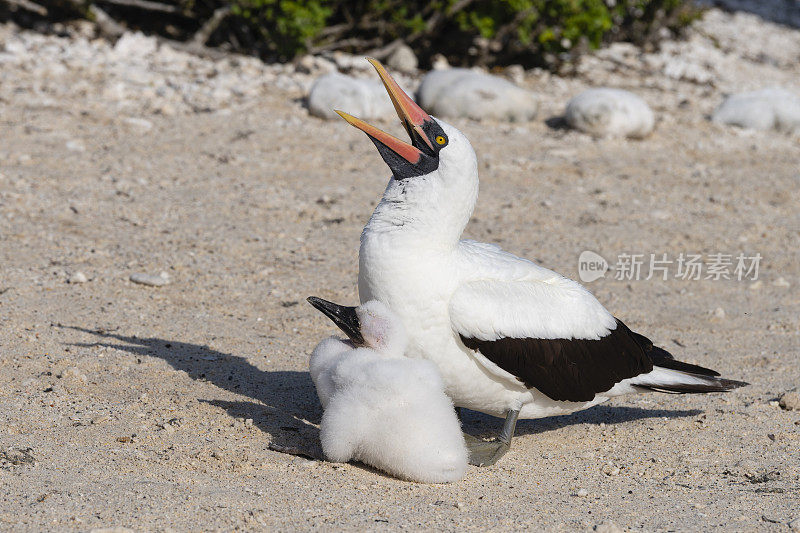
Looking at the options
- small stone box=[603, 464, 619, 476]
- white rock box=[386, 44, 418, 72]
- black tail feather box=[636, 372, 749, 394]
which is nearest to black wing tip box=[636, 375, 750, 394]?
black tail feather box=[636, 372, 749, 394]

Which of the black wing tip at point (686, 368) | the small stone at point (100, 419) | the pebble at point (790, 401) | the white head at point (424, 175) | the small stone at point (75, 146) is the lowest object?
the small stone at point (75, 146)

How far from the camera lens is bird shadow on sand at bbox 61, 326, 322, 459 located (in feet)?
14.1

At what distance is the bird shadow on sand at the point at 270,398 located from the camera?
14.7 feet

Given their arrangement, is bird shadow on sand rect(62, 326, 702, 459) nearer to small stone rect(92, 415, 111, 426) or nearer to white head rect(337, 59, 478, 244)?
small stone rect(92, 415, 111, 426)

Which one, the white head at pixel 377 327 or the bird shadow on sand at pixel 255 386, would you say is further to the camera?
the bird shadow on sand at pixel 255 386

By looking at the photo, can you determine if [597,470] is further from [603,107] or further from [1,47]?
[1,47]

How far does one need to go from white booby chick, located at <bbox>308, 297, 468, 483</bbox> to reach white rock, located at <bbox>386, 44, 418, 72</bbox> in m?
8.30

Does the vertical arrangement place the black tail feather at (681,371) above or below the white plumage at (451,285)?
below

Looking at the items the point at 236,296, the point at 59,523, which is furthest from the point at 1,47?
the point at 59,523

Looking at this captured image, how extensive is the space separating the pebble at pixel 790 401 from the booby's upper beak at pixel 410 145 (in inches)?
94.5

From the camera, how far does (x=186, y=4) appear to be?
36.6 feet

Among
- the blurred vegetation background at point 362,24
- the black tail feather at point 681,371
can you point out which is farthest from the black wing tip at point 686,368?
the blurred vegetation background at point 362,24

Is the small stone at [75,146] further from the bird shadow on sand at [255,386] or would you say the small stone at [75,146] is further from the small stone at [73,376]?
the small stone at [73,376]

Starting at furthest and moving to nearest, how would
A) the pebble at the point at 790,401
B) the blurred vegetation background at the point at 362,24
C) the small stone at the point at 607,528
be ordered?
the blurred vegetation background at the point at 362,24
the pebble at the point at 790,401
the small stone at the point at 607,528
